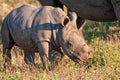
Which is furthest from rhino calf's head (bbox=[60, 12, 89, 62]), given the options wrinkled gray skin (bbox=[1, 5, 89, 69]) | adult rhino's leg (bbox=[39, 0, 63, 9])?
adult rhino's leg (bbox=[39, 0, 63, 9])

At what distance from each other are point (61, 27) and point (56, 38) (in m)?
0.18

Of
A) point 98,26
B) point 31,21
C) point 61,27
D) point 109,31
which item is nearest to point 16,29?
point 31,21

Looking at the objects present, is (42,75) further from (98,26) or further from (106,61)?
(98,26)

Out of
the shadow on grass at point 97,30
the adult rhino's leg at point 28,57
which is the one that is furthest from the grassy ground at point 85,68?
the shadow on grass at point 97,30

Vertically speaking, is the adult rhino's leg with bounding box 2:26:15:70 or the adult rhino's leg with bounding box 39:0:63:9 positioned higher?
the adult rhino's leg with bounding box 39:0:63:9

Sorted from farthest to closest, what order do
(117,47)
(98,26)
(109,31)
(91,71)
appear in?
(98,26) → (109,31) → (117,47) → (91,71)

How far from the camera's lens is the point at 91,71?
7008 mm

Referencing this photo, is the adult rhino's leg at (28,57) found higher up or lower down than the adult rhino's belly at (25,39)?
lower down

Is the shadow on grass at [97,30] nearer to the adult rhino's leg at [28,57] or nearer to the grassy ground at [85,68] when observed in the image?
the grassy ground at [85,68]

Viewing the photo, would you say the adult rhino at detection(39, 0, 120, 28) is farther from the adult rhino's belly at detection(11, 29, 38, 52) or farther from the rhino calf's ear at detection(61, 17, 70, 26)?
the adult rhino's belly at detection(11, 29, 38, 52)

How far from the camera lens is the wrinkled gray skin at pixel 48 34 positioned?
7.33 metres

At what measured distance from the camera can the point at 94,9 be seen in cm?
866

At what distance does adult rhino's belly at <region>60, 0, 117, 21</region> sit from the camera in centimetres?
846

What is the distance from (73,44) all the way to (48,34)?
40 cm
